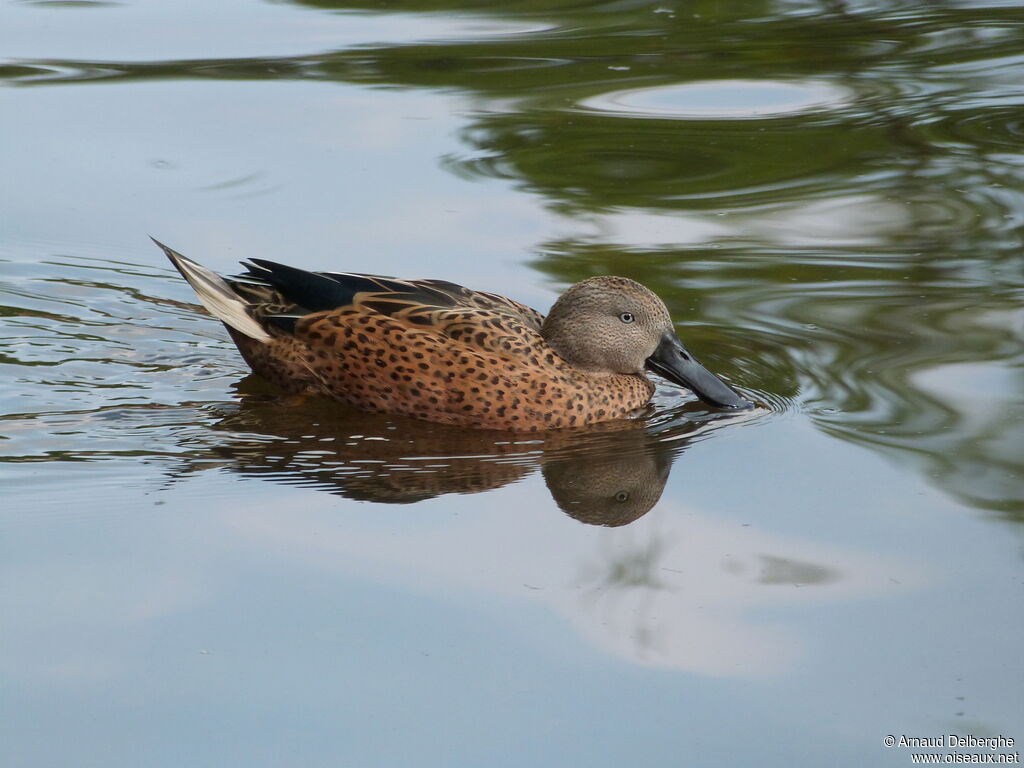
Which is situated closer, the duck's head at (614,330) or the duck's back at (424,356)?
the duck's back at (424,356)

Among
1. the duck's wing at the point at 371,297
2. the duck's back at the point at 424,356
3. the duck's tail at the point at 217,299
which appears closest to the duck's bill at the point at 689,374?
the duck's back at the point at 424,356

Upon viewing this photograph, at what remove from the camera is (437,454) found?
6.57m

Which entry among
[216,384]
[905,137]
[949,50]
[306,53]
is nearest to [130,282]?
[216,384]

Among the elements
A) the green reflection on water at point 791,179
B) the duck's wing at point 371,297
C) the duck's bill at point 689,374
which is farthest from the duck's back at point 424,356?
the green reflection on water at point 791,179

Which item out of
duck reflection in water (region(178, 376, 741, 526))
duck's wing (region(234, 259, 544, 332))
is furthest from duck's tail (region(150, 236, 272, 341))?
duck reflection in water (region(178, 376, 741, 526))

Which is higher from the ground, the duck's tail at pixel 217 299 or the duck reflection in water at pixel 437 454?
the duck's tail at pixel 217 299

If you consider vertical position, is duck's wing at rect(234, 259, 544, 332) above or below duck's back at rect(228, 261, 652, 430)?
above

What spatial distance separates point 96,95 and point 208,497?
21.1 ft

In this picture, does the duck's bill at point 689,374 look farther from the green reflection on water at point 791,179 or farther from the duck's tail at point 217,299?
the duck's tail at point 217,299

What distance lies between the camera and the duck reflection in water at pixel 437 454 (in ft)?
19.8

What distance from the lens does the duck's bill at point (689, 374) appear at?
712 centimetres

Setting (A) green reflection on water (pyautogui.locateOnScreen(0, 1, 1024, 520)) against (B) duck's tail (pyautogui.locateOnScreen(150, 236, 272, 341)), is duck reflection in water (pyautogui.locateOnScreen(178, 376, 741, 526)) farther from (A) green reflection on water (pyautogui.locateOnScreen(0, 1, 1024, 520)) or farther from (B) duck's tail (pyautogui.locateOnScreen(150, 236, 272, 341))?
(A) green reflection on water (pyautogui.locateOnScreen(0, 1, 1024, 520))

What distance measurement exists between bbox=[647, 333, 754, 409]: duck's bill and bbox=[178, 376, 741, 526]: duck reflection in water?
0.30ft

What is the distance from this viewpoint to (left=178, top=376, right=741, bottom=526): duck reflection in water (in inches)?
238
